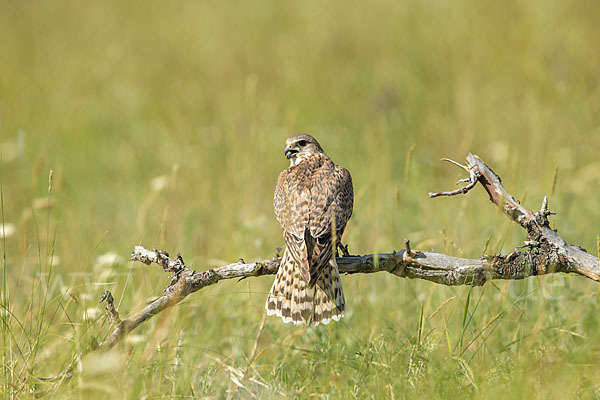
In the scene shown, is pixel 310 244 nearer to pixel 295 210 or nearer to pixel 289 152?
pixel 295 210

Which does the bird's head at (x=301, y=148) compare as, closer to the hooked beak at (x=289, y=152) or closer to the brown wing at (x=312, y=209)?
the hooked beak at (x=289, y=152)

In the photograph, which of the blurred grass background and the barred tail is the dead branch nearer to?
the blurred grass background

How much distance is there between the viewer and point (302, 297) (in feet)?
13.3

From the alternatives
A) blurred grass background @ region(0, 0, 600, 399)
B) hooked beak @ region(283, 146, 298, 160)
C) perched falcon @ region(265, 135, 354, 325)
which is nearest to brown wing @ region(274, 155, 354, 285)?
perched falcon @ region(265, 135, 354, 325)

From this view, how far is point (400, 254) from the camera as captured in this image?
11.8ft

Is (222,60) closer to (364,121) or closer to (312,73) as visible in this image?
(312,73)

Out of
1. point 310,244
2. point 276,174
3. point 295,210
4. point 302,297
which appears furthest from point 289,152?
point 276,174

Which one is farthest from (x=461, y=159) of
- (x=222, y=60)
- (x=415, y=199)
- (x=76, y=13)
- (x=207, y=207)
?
(x=76, y=13)

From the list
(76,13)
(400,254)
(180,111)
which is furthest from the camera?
(76,13)

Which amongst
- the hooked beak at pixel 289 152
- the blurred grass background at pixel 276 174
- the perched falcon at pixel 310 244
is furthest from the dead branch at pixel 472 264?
the hooked beak at pixel 289 152

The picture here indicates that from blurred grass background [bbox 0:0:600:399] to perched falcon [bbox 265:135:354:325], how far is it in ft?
0.71

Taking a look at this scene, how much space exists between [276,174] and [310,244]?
455 cm

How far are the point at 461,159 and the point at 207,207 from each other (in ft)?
9.19

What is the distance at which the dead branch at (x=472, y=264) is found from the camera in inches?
134
